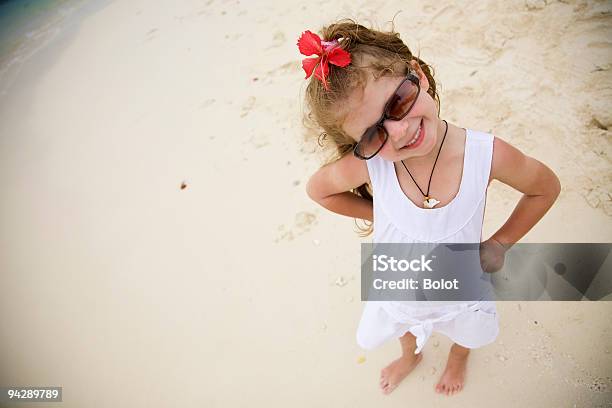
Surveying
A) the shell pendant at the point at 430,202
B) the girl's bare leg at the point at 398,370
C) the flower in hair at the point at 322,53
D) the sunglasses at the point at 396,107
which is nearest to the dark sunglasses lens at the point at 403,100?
the sunglasses at the point at 396,107

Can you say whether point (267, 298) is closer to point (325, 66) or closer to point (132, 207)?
point (132, 207)

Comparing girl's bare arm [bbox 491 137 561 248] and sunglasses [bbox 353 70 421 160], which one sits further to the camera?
girl's bare arm [bbox 491 137 561 248]

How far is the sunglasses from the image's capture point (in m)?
1.16

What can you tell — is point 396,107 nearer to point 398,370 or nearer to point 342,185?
point 342,185

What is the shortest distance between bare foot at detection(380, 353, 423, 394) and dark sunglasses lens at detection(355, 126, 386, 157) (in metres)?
1.27

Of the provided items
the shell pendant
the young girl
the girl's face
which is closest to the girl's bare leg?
the young girl

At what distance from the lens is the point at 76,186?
3.40m

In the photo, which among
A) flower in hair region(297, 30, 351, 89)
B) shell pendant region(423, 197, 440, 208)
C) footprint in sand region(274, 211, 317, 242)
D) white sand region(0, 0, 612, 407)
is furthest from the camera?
footprint in sand region(274, 211, 317, 242)

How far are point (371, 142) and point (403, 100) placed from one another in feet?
0.49

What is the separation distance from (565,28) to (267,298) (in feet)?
9.36

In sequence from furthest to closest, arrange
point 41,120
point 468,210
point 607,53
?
point 41,120, point 607,53, point 468,210

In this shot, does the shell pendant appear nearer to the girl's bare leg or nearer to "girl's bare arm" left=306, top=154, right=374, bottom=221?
"girl's bare arm" left=306, top=154, right=374, bottom=221

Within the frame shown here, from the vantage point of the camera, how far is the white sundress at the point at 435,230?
132 centimetres

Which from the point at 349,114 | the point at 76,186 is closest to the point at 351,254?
the point at 349,114
